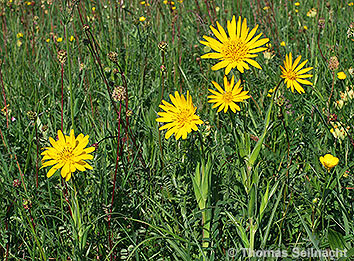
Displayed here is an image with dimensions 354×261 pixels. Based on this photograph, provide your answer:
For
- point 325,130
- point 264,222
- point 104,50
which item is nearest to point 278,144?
point 325,130

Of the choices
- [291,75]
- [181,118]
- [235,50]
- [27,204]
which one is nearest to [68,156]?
[27,204]

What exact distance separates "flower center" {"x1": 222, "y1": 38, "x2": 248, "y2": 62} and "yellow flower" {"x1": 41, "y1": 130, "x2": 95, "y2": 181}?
0.59m

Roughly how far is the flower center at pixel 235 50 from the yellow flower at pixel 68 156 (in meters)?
0.59

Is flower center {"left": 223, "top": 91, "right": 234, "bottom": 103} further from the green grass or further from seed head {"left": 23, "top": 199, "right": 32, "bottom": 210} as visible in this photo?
seed head {"left": 23, "top": 199, "right": 32, "bottom": 210}

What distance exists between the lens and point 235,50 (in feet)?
4.39

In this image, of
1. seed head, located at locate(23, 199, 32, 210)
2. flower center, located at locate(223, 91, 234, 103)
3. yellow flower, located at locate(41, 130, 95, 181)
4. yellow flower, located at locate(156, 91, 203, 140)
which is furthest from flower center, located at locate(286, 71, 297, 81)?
seed head, located at locate(23, 199, 32, 210)

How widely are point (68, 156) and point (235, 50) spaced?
707 mm

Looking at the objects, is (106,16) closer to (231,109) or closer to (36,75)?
(36,75)

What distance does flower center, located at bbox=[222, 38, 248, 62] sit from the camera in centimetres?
132

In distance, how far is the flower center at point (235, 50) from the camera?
4.34ft

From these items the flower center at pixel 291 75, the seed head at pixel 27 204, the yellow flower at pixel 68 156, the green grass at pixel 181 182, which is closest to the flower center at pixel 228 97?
the green grass at pixel 181 182

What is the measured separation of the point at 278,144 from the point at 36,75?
1785mm

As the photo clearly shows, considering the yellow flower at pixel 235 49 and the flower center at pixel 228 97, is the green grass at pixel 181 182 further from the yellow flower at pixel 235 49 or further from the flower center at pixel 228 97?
the yellow flower at pixel 235 49

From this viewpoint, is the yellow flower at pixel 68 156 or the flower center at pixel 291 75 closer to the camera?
the yellow flower at pixel 68 156
